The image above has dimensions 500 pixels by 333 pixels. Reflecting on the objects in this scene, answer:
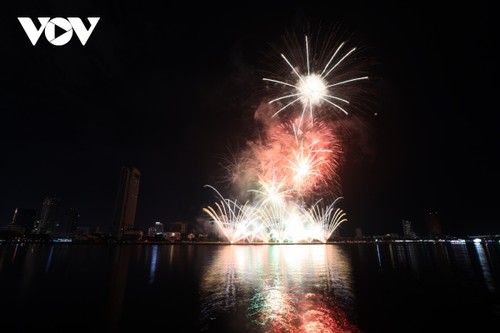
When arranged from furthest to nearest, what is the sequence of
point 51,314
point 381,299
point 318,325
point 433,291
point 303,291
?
point 433,291 → point 303,291 → point 381,299 → point 51,314 → point 318,325

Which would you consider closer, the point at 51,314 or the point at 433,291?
the point at 51,314

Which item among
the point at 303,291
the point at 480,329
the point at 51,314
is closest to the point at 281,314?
the point at 303,291

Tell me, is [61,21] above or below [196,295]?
above

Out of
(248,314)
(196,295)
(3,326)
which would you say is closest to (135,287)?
(196,295)

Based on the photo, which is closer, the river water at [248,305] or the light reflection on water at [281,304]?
the light reflection on water at [281,304]

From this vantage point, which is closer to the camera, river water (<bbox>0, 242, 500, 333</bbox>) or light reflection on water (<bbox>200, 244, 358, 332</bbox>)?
light reflection on water (<bbox>200, 244, 358, 332</bbox>)

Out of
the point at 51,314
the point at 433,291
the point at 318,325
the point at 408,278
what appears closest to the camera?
the point at 318,325

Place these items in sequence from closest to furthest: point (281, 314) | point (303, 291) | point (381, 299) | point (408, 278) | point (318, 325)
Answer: point (318, 325)
point (281, 314)
point (381, 299)
point (303, 291)
point (408, 278)

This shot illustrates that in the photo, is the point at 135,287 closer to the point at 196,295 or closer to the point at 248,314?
the point at 196,295

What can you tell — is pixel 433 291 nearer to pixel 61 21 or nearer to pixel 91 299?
pixel 91 299
